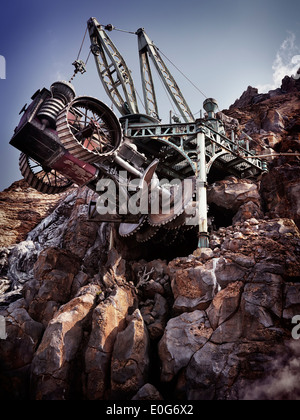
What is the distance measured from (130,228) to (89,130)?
187 inches

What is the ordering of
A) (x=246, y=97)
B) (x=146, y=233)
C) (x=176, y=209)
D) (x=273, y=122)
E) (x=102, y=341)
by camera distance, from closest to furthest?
1. (x=102, y=341)
2. (x=176, y=209)
3. (x=146, y=233)
4. (x=273, y=122)
5. (x=246, y=97)

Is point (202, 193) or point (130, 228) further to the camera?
point (130, 228)

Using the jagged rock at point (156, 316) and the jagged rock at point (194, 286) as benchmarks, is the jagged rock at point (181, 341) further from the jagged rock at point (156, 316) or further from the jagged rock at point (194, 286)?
the jagged rock at point (156, 316)

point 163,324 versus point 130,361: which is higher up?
point 163,324

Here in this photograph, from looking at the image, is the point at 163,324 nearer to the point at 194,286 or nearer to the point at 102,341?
the point at 194,286

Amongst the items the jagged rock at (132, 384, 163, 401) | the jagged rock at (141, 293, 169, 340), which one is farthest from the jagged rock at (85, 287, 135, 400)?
the jagged rock at (132, 384, 163, 401)

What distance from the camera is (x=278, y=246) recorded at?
929 cm

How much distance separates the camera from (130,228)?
1324cm

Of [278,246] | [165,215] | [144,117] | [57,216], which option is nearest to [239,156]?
[144,117]

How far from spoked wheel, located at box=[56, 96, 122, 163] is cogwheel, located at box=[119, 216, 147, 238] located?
3.38 meters

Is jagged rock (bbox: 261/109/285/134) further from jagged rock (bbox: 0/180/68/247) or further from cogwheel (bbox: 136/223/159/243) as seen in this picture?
jagged rock (bbox: 0/180/68/247)

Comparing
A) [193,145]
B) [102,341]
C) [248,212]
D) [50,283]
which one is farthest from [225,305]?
[193,145]

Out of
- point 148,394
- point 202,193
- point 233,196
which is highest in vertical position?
point 233,196

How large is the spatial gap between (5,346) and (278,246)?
9.23 m
